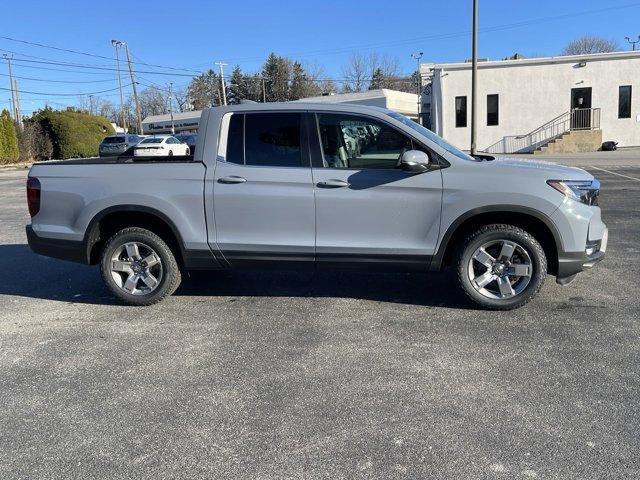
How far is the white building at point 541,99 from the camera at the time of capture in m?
31.6

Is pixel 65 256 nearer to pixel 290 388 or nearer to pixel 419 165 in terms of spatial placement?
pixel 290 388

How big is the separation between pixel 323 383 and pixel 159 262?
2.40m

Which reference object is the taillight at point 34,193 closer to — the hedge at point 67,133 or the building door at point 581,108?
the building door at point 581,108

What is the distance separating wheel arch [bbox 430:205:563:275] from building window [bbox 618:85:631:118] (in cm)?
3183

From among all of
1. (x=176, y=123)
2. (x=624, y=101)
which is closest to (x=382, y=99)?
(x=624, y=101)

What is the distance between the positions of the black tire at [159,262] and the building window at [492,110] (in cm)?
3078

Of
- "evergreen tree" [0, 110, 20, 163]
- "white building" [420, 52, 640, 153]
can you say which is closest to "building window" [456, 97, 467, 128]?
"white building" [420, 52, 640, 153]

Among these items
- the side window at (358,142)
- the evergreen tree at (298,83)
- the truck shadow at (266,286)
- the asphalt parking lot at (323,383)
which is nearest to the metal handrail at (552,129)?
the asphalt parking lot at (323,383)

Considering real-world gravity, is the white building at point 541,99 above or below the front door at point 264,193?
above

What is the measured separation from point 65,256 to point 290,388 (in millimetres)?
3037

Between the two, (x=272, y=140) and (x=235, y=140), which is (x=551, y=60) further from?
(x=235, y=140)

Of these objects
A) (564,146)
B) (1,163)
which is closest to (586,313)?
(564,146)

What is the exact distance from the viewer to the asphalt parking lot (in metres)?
2.91

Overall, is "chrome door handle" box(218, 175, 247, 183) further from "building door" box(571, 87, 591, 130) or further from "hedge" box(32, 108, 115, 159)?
"hedge" box(32, 108, 115, 159)
